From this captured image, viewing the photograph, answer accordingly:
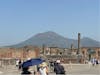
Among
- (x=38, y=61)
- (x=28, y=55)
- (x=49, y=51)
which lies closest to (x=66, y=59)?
(x=28, y=55)

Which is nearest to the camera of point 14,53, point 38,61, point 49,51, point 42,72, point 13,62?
point 42,72

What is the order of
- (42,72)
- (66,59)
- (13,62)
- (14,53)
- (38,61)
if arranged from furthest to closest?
1. (14,53)
2. (66,59)
3. (13,62)
4. (38,61)
5. (42,72)

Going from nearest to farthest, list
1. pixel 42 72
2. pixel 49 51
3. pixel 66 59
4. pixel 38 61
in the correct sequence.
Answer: pixel 42 72 → pixel 38 61 → pixel 66 59 → pixel 49 51

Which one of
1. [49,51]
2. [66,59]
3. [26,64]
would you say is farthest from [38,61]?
[49,51]

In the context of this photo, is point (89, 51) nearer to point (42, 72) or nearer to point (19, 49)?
point (19, 49)

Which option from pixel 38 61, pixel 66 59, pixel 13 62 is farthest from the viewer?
pixel 66 59

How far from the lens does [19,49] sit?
80000 millimetres

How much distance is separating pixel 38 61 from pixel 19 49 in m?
58.3

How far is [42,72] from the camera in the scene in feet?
65.1

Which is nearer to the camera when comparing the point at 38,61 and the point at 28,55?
the point at 38,61

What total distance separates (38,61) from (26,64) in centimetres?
119

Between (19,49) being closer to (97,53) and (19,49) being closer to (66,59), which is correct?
(66,59)

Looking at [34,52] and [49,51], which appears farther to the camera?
[49,51]

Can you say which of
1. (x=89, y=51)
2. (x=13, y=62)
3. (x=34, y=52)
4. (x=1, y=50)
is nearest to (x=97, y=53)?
(x=89, y=51)
